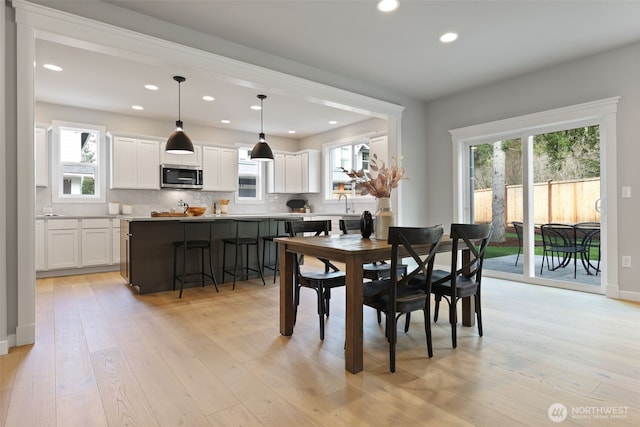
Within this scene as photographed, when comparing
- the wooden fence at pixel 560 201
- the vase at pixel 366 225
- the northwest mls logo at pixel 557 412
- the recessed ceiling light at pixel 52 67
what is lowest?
the northwest mls logo at pixel 557 412

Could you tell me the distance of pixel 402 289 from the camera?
96.7 inches

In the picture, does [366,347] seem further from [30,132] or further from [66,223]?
[66,223]

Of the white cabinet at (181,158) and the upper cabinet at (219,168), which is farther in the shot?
the upper cabinet at (219,168)

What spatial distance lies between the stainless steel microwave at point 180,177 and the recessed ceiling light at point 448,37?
5.03 meters

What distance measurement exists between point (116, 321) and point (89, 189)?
3.95 m

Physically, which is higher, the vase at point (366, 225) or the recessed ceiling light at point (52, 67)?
the recessed ceiling light at point (52, 67)

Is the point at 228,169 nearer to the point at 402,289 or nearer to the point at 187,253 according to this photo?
the point at 187,253

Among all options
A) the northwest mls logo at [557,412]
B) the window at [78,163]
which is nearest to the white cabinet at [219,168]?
the window at [78,163]

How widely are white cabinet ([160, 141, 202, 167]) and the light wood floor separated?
3624 mm

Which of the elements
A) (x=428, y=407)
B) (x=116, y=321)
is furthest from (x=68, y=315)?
(x=428, y=407)

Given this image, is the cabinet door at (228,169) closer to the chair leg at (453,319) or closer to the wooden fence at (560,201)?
the wooden fence at (560,201)

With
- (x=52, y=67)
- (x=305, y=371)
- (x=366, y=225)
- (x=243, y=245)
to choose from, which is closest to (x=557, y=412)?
(x=305, y=371)

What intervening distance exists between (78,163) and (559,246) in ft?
24.9

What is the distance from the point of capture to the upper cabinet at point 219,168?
23.0 feet
